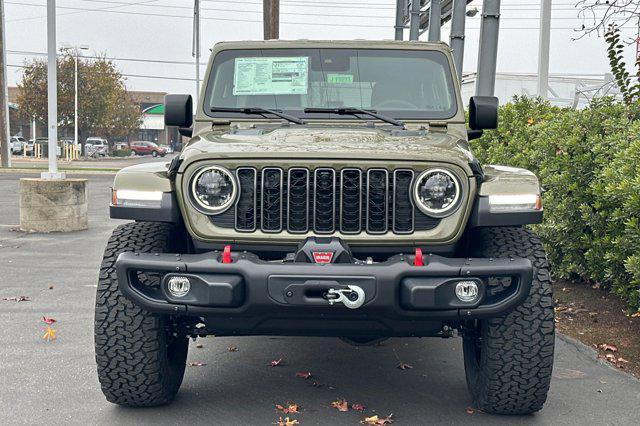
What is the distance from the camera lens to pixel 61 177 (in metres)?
13.4

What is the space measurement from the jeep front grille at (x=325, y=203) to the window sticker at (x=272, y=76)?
57.3 inches

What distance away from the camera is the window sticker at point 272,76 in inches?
219

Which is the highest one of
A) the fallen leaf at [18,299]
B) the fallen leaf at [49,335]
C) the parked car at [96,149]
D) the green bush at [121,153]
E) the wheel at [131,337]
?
the wheel at [131,337]

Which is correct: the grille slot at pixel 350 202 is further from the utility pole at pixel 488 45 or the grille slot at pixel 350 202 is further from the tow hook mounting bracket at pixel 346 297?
the utility pole at pixel 488 45

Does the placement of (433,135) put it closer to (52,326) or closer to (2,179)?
(52,326)

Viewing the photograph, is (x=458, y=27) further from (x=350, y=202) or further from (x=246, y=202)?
(x=246, y=202)

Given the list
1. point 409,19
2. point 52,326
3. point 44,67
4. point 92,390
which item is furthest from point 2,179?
point 44,67

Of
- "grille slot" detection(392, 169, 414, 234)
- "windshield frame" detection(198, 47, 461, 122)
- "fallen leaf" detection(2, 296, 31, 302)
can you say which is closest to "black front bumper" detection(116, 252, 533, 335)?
"grille slot" detection(392, 169, 414, 234)

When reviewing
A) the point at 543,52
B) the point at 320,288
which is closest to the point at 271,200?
the point at 320,288

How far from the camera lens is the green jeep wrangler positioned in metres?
3.87

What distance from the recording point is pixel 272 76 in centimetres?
562

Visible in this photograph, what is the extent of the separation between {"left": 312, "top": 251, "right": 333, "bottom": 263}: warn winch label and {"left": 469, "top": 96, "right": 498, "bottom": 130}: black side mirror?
1.97m

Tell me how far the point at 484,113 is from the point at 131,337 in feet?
8.75

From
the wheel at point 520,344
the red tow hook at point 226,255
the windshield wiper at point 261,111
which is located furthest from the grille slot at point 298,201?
the windshield wiper at point 261,111
